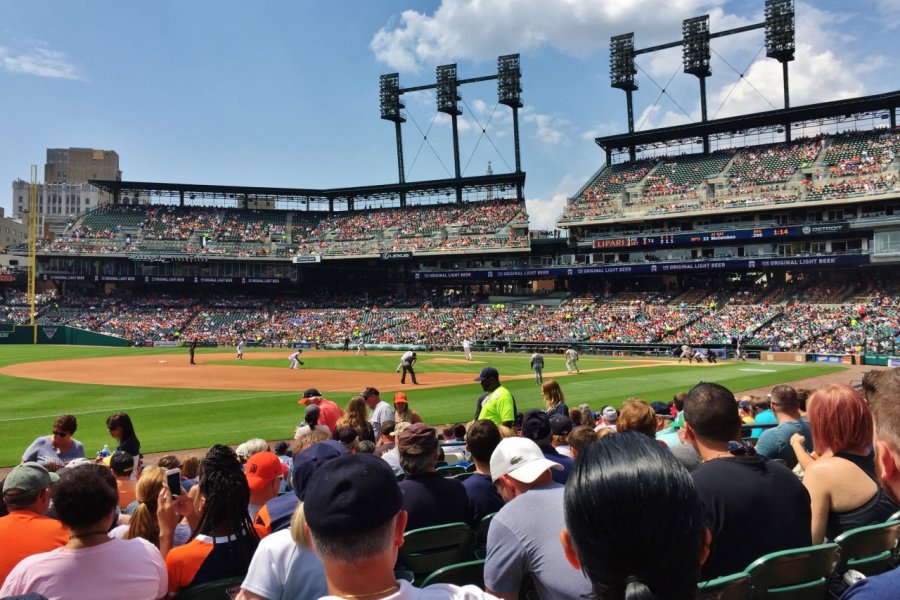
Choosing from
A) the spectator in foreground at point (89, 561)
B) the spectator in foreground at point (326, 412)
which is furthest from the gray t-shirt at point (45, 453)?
the spectator in foreground at point (89, 561)

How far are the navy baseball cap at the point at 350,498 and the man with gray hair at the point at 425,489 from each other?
2799mm

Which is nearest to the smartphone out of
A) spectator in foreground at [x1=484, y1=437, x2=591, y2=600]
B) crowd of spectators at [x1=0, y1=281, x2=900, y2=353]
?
spectator in foreground at [x1=484, y1=437, x2=591, y2=600]

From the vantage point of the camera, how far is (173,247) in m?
80.8

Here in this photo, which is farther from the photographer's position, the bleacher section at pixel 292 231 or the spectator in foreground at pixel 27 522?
the bleacher section at pixel 292 231

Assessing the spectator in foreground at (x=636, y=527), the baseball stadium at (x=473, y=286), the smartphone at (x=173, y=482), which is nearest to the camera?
the spectator in foreground at (x=636, y=527)

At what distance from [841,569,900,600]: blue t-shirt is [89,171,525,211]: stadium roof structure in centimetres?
7913

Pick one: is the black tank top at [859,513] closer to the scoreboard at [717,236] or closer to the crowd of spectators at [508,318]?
the crowd of spectators at [508,318]

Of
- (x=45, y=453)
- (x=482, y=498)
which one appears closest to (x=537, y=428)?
(x=482, y=498)

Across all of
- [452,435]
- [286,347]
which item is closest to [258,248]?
[286,347]

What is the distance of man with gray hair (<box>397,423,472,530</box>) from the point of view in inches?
200

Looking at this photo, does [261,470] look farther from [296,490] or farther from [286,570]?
[286,570]

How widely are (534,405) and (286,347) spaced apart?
4746 cm

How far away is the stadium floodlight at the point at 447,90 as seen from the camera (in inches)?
3130

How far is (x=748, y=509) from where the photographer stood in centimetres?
377
